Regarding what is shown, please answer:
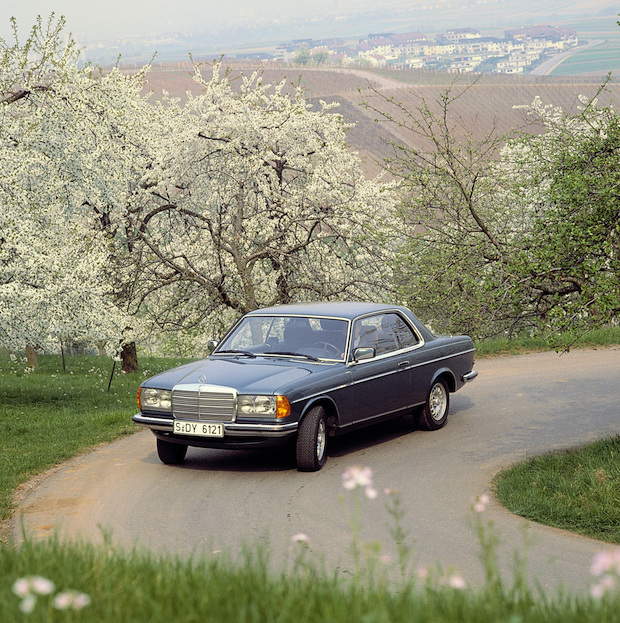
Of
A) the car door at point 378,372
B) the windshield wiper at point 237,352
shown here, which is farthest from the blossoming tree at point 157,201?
the car door at point 378,372

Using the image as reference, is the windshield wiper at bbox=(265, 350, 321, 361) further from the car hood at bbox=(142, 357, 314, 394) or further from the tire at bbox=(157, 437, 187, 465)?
the tire at bbox=(157, 437, 187, 465)

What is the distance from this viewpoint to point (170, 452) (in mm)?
10016

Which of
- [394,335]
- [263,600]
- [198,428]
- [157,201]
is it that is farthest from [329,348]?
[157,201]

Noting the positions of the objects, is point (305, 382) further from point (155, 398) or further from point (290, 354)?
point (155, 398)

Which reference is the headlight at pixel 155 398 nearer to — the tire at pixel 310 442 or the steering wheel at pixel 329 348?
the tire at pixel 310 442

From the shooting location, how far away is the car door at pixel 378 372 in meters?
10.2

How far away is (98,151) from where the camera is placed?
1844cm

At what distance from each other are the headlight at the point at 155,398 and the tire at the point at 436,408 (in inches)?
146

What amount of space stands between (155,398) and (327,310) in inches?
103

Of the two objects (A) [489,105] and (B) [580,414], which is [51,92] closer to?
(B) [580,414]

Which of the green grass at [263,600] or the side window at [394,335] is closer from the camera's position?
the green grass at [263,600]

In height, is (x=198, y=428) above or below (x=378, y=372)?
below

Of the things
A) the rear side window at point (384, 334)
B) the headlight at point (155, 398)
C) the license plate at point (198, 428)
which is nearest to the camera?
the license plate at point (198, 428)

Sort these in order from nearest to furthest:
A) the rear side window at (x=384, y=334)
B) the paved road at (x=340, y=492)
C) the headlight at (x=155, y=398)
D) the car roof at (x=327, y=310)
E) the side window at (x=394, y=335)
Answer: the paved road at (x=340, y=492)
the headlight at (x=155, y=398)
the rear side window at (x=384, y=334)
the car roof at (x=327, y=310)
the side window at (x=394, y=335)
